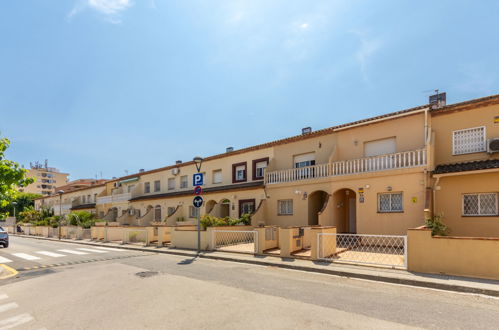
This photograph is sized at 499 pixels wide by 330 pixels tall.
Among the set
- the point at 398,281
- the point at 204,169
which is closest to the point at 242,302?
the point at 398,281

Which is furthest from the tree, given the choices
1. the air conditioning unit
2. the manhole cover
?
the air conditioning unit

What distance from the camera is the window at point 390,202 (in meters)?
13.4

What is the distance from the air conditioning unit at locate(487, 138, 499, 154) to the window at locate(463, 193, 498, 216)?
176 cm

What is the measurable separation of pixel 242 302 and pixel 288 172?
12.5m

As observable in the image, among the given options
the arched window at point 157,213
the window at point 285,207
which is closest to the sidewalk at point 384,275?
the window at point 285,207

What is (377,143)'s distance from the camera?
1498 cm

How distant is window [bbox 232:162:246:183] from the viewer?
22392 millimetres

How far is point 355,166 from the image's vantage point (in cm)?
1484

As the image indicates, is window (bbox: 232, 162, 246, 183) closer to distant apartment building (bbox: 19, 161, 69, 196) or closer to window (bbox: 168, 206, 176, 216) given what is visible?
window (bbox: 168, 206, 176, 216)

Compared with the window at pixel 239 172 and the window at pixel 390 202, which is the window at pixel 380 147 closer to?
the window at pixel 390 202

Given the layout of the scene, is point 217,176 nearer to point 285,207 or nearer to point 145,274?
point 285,207

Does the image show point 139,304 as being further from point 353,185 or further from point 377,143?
point 377,143

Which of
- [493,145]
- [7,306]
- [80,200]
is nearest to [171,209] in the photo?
[7,306]

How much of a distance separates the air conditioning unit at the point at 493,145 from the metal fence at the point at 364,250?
16.6ft
